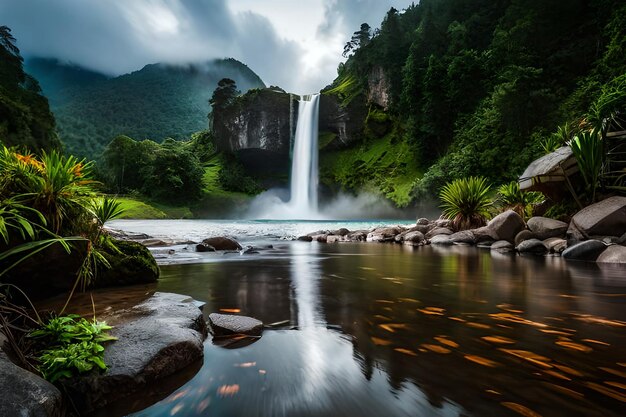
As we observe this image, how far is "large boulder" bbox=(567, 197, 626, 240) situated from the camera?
8.02 meters

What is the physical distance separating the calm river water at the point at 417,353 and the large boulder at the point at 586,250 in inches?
129

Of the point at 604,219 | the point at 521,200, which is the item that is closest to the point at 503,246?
the point at 604,219

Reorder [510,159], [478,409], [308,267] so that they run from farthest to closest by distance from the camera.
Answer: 1. [510,159]
2. [308,267]
3. [478,409]

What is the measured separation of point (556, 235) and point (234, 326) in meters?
11.0

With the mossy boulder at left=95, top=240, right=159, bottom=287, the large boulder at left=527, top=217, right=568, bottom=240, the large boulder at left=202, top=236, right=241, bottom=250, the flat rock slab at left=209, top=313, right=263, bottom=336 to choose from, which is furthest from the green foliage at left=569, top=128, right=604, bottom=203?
the mossy boulder at left=95, top=240, right=159, bottom=287

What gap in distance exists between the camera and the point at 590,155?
29.5 feet

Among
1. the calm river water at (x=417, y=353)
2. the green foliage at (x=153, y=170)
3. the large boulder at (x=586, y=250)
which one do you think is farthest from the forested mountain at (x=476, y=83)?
the green foliage at (x=153, y=170)

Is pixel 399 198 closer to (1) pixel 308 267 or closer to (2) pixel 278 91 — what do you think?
(2) pixel 278 91

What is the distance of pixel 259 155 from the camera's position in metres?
66.8

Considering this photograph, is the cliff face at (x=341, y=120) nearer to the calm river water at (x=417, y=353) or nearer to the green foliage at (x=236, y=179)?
the green foliage at (x=236, y=179)

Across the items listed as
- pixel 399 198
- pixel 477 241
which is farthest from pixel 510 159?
pixel 477 241

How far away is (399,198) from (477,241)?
3321cm

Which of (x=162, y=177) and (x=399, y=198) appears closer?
(x=399, y=198)

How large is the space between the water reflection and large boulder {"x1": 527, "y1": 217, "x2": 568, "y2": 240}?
5.81 metres
